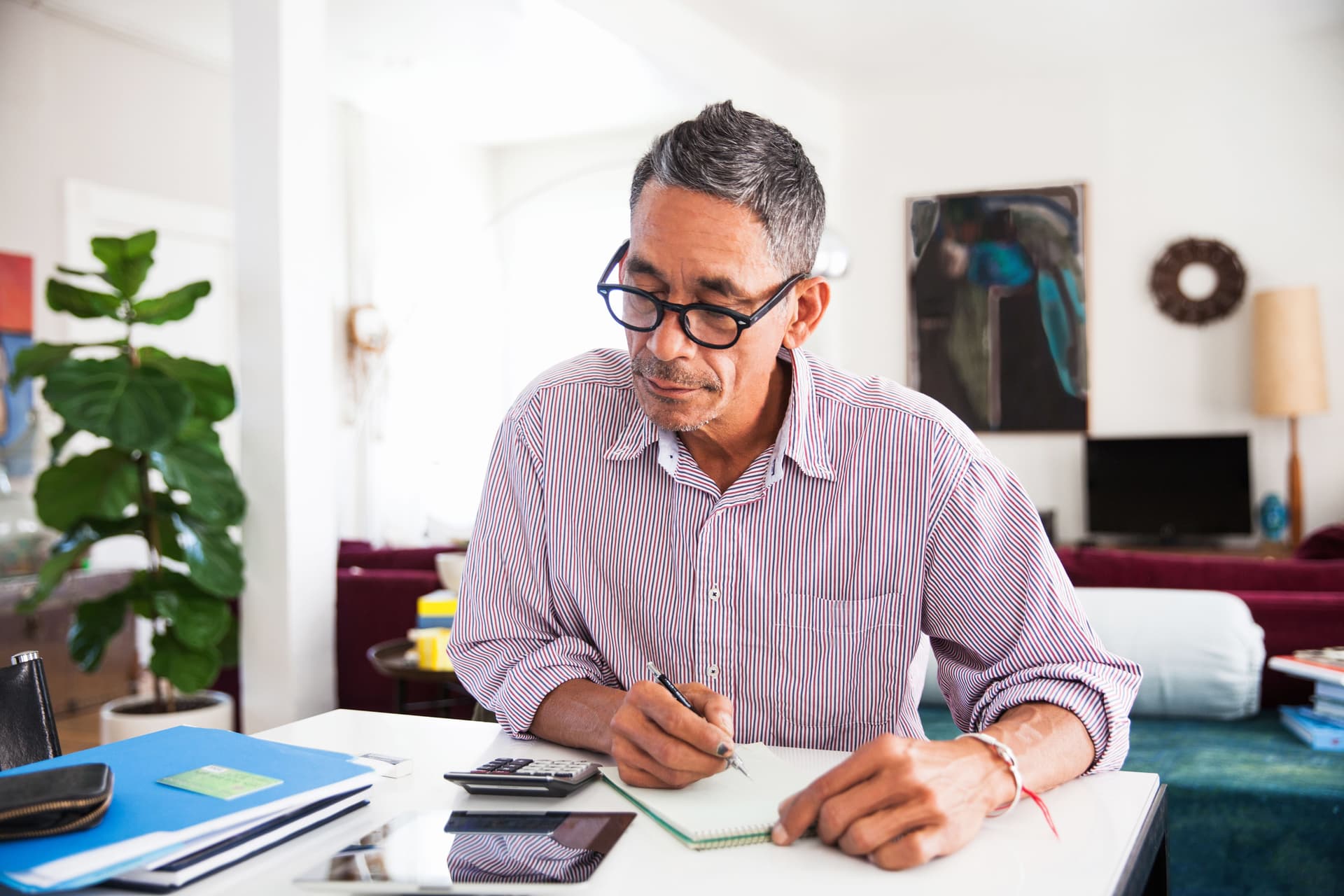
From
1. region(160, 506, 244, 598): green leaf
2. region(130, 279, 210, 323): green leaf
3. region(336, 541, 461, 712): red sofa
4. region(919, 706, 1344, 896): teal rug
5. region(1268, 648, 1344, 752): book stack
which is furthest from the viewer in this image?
region(336, 541, 461, 712): red sofa

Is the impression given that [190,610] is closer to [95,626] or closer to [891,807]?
[95,626]

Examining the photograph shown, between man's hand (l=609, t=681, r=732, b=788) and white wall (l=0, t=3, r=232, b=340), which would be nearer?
man's hand (l=609, t=681, r=732, b=788)

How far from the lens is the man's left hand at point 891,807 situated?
84cm

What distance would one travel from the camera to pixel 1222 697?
2.47 meters

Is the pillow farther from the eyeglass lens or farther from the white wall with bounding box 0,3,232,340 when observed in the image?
the white wall with bounding box 0,3,232,340

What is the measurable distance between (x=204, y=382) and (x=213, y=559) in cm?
46

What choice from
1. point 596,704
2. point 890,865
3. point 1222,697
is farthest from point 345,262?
point 890,865

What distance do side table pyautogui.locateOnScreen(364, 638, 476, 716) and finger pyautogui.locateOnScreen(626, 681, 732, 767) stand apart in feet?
4.55

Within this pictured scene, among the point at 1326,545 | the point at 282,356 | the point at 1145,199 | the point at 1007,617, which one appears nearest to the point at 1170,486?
the point at 1145,199

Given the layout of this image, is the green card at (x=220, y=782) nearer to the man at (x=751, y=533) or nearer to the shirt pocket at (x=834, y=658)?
the man at (x=751, y=533)

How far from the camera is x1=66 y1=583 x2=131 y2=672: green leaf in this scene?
2883 mm

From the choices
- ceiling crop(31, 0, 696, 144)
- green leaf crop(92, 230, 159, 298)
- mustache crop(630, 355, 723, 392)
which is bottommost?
mustache crop(630, 355, 723, 392)

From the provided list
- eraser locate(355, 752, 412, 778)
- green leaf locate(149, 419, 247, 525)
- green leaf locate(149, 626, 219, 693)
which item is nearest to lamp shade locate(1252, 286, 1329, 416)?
green leaf locate(149, 419, 247, 525)

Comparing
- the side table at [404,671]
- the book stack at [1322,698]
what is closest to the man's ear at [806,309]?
the side table at [404,671]
